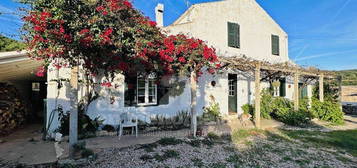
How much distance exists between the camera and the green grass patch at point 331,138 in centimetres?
580

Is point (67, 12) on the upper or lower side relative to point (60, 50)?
upper

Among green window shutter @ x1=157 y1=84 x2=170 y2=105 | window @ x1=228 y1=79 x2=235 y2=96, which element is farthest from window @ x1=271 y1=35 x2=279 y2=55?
green window shutter @ x1=157 y1=84 x2=170 y2=105

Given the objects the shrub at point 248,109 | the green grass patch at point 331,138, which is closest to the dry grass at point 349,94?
the green grass patch at point 331,138

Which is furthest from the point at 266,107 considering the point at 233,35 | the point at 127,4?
the point at 127,4

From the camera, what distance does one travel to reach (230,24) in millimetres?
10102

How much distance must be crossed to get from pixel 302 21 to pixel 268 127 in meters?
10.7

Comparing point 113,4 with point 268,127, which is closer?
point 113,4

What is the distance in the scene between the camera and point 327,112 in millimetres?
9648

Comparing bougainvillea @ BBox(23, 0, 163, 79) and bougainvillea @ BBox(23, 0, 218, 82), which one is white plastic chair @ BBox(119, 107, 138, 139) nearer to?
bougainvillea @ BBox(23, 0, 218, 82)

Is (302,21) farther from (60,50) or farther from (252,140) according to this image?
(60,50)

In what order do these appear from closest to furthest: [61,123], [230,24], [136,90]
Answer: [61,123], [136,90], [230,24]

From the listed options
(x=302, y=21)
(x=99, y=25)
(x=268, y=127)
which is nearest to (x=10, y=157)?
(x=99, y=25)

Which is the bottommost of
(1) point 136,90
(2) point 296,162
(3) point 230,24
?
(2) point 296,162

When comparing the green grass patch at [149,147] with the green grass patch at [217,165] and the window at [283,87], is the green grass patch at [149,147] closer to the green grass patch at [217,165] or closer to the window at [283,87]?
the green grass patch at [217,165]
